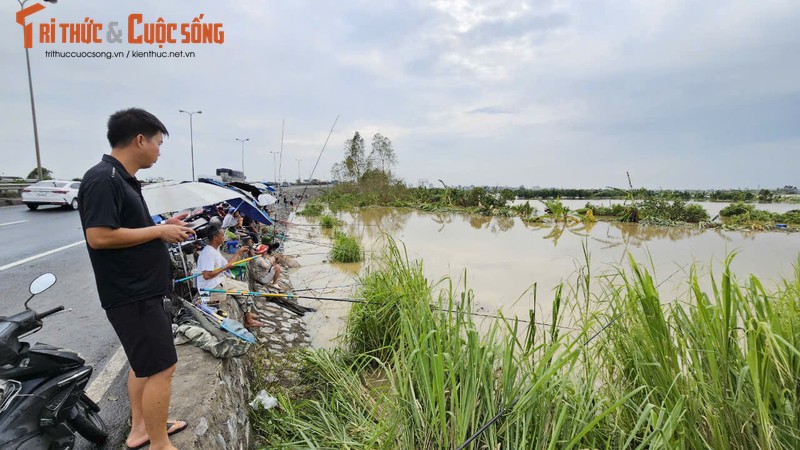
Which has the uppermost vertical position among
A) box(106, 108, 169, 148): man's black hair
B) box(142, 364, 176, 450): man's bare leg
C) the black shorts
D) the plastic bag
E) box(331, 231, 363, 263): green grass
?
box(106, 108, 169, 148): man's black hair

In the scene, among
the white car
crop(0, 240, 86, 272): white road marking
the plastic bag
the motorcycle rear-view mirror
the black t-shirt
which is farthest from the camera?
the white car

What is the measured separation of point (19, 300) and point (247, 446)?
361 centimetres

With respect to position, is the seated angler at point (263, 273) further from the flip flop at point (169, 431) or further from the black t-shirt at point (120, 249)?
the black t-shirt at point (120, 249)

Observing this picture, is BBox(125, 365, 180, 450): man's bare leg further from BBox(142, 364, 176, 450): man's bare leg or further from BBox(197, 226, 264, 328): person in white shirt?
BBox(197, 226, 264, 328): person in white shirt

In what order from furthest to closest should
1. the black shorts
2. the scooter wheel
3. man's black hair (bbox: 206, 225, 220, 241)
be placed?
man's black hair (bbox: 206, 225, 220, 241) < the scooter wheel < the black shorts

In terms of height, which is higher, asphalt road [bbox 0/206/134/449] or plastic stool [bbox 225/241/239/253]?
plastic stool [bbox 225/241/239/253]

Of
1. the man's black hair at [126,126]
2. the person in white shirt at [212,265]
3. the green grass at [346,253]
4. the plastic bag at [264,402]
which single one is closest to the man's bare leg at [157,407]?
the man's black hair at [126,126]

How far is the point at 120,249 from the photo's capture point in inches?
60.1

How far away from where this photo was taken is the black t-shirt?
146 cm

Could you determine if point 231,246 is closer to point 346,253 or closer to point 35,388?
point 346,253

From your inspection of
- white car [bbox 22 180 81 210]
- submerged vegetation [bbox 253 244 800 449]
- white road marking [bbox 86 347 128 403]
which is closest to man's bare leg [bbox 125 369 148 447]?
submerged vegetation [bbox 253 244 800 449]

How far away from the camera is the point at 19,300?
160 inches

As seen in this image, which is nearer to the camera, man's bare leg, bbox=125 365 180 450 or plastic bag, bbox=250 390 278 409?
man's bare leg, bbox=125 365 180 450

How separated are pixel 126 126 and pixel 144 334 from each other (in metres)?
0.91
